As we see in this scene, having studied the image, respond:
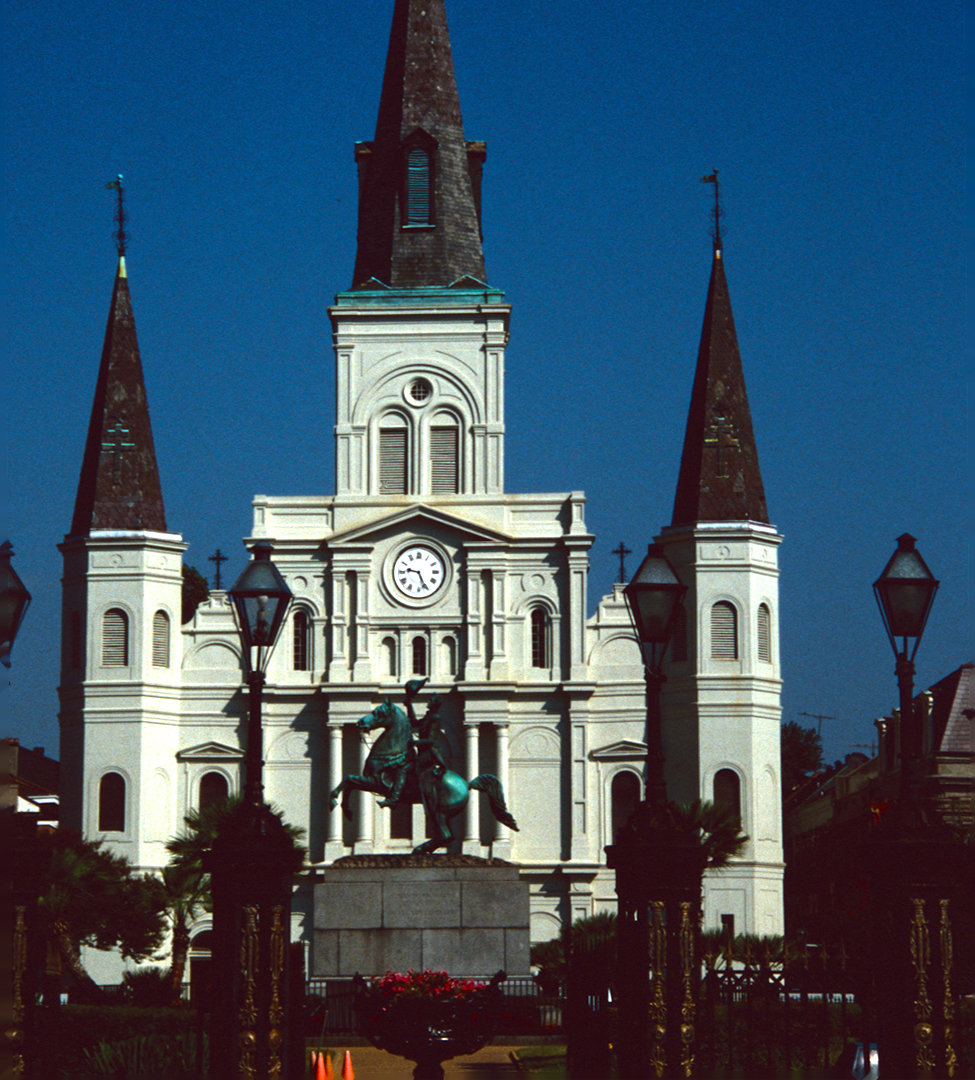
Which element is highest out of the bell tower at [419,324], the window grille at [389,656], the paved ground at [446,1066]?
the bell tower at [419,324]

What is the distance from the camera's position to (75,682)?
73.2 m

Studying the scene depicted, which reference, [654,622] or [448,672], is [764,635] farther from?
[654,622]

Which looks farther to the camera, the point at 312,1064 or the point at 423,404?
the point at 423,404

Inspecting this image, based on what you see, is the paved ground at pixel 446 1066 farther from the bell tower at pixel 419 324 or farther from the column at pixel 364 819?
the bell tower at pixel 419 324

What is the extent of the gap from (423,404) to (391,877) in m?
38.8

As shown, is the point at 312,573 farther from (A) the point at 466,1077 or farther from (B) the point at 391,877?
(A) the point at 466,1077

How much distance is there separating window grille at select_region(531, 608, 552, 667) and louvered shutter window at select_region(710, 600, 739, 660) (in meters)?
6.30

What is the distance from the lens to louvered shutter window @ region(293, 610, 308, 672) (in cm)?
7506

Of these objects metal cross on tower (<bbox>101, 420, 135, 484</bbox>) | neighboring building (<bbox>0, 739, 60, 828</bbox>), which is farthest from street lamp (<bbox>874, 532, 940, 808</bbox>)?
metal cross on tower (<bbox>101, 420, 135, 484</bbox>)

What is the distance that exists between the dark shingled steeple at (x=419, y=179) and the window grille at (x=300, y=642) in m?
13.6

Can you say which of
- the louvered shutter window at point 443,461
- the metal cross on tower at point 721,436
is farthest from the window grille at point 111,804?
the metal cross on tower at point 721,436

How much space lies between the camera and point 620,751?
73625mm

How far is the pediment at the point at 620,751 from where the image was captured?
241 feet

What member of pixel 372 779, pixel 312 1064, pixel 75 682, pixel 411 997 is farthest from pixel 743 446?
pixel 411 997
